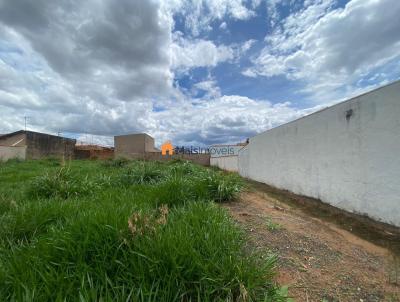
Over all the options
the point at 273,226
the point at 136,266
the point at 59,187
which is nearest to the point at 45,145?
the point at 59,187

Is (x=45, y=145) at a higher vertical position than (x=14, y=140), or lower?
lower

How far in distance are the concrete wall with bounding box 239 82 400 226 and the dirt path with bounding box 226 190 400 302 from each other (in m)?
1.54

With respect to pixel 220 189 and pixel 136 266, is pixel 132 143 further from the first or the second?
pixel 136 266

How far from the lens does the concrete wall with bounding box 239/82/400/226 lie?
4203mm

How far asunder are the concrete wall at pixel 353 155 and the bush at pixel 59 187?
526 centimetres

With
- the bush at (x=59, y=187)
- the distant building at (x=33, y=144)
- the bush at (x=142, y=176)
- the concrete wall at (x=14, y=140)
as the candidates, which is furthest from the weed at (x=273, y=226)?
the concrete wall at (x=14, y=140)

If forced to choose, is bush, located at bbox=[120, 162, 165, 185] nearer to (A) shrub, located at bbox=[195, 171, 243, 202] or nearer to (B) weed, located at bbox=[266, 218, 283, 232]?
(A) shrub, located at bbox=[195, 171, 243, 202]

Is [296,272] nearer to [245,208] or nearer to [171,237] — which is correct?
[171,237]

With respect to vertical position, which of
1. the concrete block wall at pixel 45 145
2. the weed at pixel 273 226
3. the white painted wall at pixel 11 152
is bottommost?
the weed at pixel 273 226

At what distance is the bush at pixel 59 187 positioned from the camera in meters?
4.14

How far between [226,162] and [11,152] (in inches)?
644

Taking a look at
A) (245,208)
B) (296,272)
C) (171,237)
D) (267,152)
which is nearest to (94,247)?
(171,237)

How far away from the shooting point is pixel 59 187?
13.9 feet

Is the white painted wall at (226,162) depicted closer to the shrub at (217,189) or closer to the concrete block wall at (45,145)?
the concrete block wall at (45,145)
